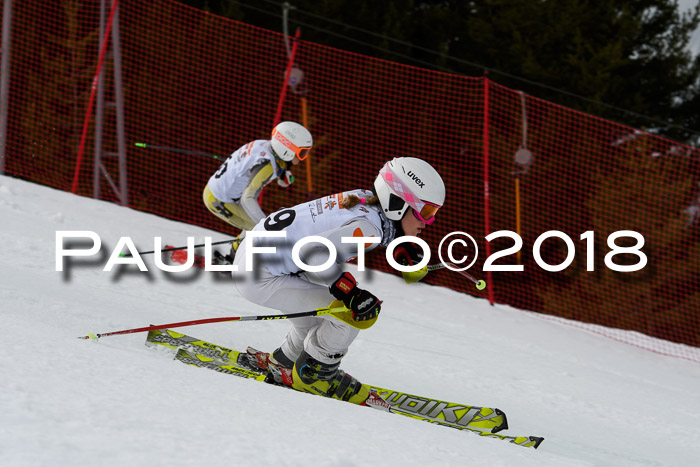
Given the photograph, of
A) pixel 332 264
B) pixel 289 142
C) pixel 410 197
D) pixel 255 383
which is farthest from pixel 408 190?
Result: pixel 289 142

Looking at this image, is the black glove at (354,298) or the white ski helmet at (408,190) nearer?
the black glove at (354,298)

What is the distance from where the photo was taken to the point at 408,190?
141 inches

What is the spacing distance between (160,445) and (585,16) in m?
18.4

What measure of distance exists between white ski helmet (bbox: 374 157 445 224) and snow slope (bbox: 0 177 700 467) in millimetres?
1084

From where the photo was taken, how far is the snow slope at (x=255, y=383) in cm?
218

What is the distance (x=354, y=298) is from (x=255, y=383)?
66 cm

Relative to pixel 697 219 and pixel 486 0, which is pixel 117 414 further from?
pixel 486 0

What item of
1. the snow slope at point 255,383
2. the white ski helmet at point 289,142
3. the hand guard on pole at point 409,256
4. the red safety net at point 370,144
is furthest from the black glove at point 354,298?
the red safety net at point 370,144

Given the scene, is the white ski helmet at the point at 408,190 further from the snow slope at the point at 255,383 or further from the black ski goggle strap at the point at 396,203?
the snow slope at the point at 255,383

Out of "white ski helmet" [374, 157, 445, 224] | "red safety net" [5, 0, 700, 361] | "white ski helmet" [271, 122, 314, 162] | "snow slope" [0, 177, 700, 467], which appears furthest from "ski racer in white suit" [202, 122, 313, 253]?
"red safety net" [5, 0, 700, 361]

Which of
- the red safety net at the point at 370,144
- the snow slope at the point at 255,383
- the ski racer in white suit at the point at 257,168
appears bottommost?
the snow slope at the point at 255,383

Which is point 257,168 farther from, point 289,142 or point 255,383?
point 255,383

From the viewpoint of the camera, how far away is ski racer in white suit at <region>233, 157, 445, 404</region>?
139 inches

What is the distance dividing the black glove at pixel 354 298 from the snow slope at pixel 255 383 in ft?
1.93
